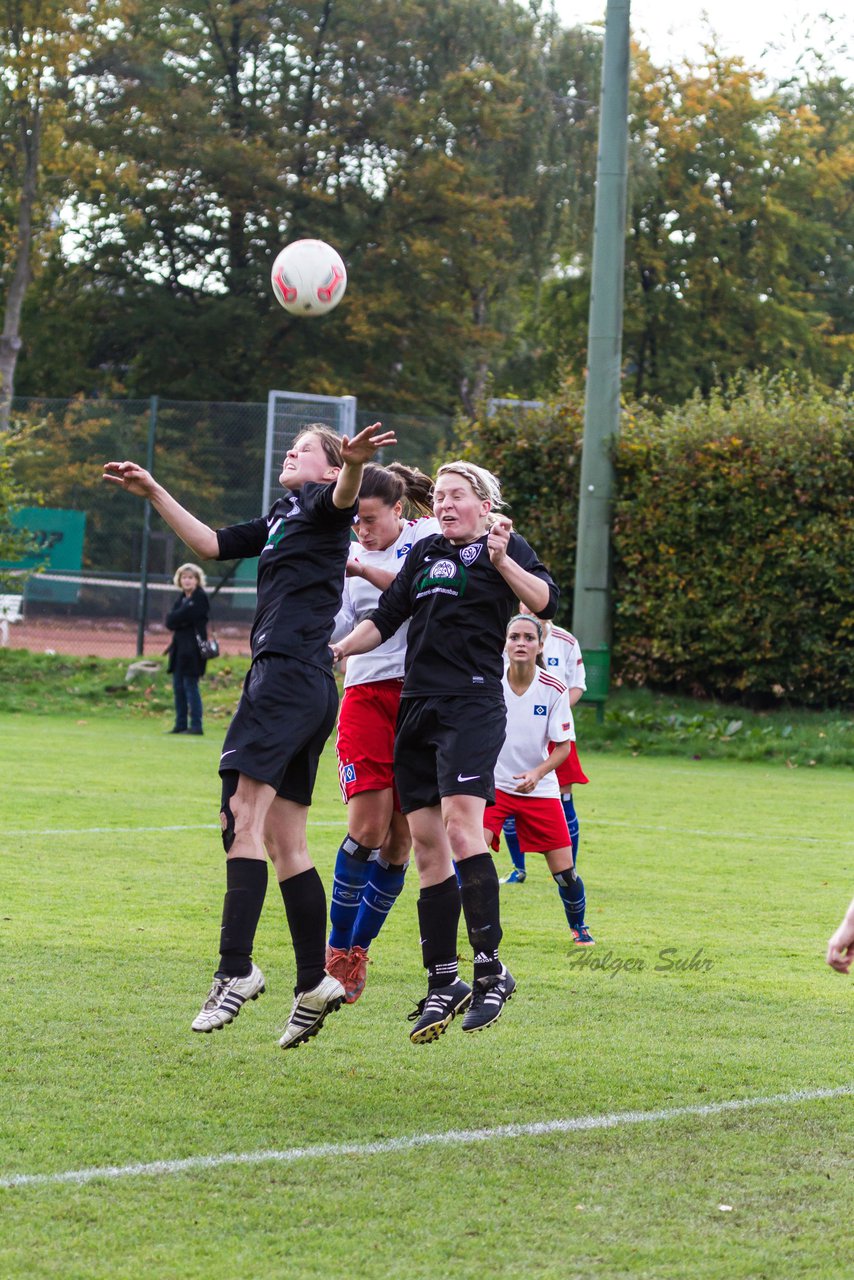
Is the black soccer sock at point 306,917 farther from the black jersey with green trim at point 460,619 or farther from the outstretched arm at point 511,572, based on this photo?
the outstretched arm at point 511,572

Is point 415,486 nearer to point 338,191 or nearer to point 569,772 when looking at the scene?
point 569,772

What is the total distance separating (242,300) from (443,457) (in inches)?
665

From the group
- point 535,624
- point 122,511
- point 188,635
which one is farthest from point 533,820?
point 122,511

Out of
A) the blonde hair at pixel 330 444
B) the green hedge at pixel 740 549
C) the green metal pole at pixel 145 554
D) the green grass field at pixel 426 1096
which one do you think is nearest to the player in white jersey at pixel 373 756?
the green grass field at pixel 426 1096

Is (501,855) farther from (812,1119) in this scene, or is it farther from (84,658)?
(84,658)

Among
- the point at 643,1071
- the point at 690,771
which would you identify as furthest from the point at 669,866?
the point at 690,771

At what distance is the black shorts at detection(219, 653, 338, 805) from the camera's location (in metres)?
4.92

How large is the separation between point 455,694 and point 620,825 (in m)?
6.60

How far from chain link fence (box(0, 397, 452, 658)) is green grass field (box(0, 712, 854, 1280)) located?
1373 cm

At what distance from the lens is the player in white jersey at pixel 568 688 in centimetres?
884

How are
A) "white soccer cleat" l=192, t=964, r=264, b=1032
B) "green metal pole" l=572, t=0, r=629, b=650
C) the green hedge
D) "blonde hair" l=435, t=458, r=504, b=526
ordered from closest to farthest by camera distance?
"white soccer cleat" l=192, t=964, r=264, b=1032
"blonde hair" l=435, t=458, r=504, b=526
the green hedge
"green metal pole" l=572, t=0, r=629, b=650

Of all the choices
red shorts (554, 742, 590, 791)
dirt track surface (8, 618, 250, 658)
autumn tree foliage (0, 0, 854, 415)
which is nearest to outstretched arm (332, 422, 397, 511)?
red shorts (554, 742, 590, 791)

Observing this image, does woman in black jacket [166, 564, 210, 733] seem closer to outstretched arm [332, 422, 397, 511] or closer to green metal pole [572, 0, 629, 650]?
green metal pole [572, 0, 629, 650]

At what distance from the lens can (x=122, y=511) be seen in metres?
23.2
